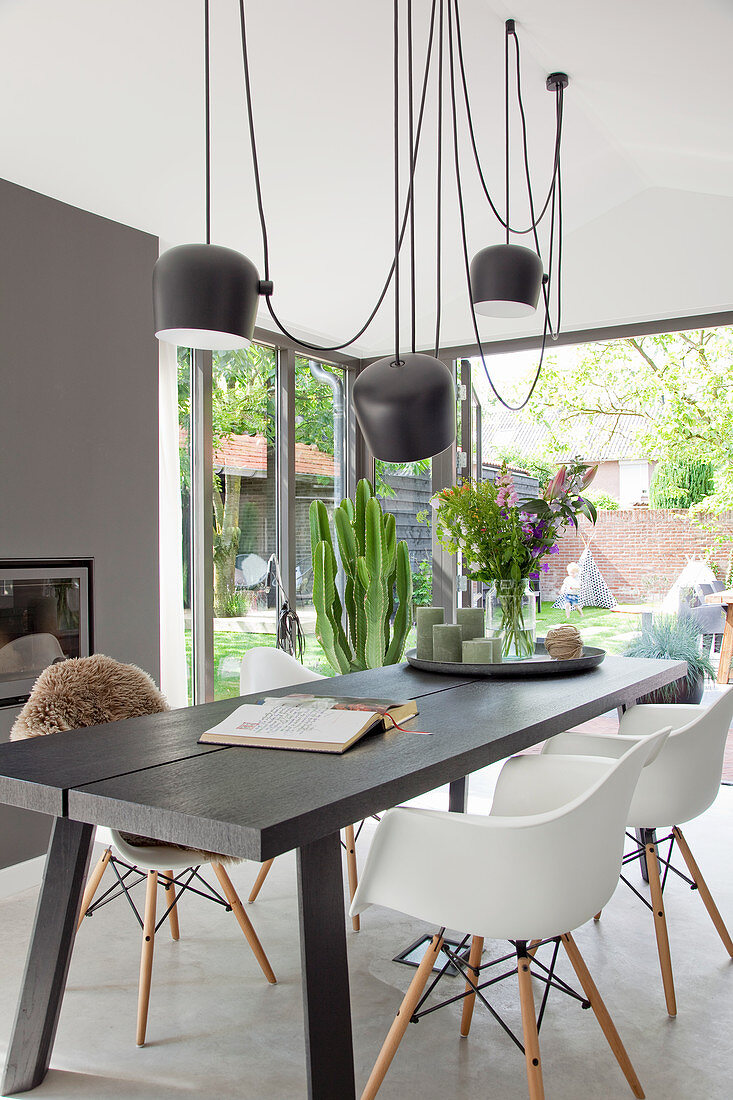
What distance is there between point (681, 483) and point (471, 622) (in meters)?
2.66

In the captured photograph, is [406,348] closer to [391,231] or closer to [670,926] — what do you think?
[391,231]

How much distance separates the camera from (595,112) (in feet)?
11.4

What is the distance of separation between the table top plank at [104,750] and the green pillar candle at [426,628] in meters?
0.41

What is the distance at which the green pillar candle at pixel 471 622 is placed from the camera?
307 centimetres

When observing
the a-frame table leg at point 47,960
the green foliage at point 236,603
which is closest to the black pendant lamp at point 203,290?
the a-frame table leg at point 47,960

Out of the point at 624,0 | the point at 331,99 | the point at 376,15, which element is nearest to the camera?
the point at 624,0

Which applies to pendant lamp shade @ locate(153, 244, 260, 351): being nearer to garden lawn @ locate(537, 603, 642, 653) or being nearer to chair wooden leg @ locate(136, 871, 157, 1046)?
chair wooden leg @ locate(136, 871, 157, 1046)

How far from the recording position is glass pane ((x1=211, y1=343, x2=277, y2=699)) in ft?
14.6

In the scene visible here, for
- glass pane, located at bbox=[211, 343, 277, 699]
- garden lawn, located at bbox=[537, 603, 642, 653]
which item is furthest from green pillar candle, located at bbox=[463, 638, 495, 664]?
garden lawn, located at bbox=[537, 603, 642, 653]

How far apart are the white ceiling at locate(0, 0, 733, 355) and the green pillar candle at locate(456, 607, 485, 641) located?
1.80 m

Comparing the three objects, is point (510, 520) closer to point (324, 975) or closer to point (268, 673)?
point (268, 673)

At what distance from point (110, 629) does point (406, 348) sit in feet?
8.56

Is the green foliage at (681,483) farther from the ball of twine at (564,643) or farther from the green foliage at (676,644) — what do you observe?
the ball of twine at (564,643)

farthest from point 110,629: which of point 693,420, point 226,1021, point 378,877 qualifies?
point 693,420
